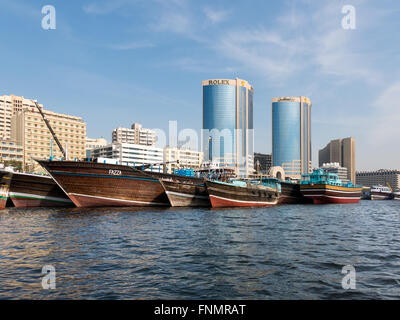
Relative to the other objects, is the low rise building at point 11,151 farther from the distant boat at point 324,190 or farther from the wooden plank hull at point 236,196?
the distant boat at point 324,190

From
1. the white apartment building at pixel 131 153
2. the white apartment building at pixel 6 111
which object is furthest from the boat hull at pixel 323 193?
the white apartment building at pixel 6 111

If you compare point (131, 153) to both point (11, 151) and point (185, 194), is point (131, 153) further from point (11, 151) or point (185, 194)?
point (185, 194)

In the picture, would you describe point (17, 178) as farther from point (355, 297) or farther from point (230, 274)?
point (355, 297)

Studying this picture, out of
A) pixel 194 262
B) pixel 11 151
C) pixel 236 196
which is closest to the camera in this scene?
pixel 194 262

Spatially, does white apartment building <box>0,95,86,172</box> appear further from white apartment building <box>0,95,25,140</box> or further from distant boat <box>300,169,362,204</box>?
distant boat <box>300,169,362,204</box>

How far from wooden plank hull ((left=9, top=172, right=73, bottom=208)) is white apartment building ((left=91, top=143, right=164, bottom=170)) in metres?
115

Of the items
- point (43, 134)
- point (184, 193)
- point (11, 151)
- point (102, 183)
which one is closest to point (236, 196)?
point (184, 193)

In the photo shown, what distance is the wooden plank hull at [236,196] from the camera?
152 feet

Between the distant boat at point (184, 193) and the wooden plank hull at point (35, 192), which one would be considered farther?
the distant boat at point (184, 193)

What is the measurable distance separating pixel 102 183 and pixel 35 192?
10790mm

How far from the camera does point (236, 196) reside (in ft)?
161

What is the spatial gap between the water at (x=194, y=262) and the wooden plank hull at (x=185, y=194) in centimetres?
2223

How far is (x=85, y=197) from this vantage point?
42.9 metres

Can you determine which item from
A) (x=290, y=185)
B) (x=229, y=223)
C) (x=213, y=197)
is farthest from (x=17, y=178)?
(x=290, y=185)
